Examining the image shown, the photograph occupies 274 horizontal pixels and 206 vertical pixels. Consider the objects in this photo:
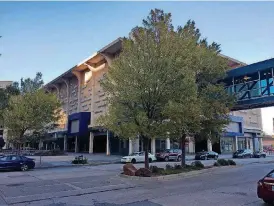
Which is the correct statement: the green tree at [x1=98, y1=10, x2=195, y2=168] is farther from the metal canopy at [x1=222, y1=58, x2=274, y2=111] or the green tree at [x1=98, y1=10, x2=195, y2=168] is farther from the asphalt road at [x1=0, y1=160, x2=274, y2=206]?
the metal canopy at [x1=222, y1=58, x2=274, y2=111]

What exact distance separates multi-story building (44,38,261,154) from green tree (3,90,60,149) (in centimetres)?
1627

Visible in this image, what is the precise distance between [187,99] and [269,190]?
9.84 m

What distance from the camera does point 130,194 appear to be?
42.3 feet

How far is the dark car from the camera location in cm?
2525

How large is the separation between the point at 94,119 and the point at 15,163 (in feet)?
96.4

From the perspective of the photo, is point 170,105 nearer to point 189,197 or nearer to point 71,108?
point 189,197

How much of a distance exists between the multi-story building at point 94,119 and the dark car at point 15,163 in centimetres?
2195

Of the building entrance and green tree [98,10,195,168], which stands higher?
green tree [98,10,195,168]

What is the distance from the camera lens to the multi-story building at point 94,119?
5178 cm

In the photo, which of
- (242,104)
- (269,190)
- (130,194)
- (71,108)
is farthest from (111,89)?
(71,108)

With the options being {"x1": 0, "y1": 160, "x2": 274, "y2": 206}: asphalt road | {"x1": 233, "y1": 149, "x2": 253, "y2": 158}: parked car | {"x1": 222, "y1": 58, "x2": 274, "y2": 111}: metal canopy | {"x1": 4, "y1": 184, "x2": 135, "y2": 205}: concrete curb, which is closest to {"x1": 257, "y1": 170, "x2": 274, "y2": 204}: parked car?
{"x1": 0, "y1": 160, "x2": 274, "y2": 206}: asphalt road

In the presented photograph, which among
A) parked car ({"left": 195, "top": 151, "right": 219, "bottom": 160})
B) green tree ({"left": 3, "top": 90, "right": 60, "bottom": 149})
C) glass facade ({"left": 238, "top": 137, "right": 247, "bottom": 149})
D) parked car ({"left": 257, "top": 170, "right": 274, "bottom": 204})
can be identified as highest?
green tree ({"left": 3, "top": 90, "right": 60, "bottom": 149})

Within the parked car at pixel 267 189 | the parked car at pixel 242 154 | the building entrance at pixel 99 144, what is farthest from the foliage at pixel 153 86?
the building entrance at pixel 99 144

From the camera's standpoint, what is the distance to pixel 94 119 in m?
55.1
